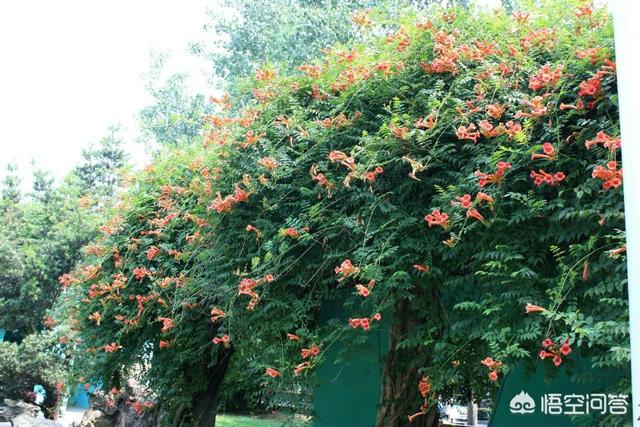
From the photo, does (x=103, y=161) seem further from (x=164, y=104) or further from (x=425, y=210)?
(x=425, y=210)

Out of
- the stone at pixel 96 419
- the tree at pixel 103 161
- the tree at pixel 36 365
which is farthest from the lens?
the tree at pixel 103 161

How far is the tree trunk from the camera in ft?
19.1

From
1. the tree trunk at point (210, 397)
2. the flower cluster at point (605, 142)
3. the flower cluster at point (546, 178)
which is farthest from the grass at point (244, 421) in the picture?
the flower cluster at point (605, 142)

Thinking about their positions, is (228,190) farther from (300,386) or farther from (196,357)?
(196,357)

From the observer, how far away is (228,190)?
4289 millimetres

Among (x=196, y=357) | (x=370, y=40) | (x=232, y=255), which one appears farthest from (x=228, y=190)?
(x=196, y=357)

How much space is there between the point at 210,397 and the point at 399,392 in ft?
8.12

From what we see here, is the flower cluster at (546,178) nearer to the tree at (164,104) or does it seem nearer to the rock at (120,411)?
the rock at (120,411)

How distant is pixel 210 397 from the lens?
231 inches

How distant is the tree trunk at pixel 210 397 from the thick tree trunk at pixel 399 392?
7.02 feet

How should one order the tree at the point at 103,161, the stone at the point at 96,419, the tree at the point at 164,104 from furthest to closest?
1. the tree at the point at 103,161
2. the tree at the point at 164,104
3. the stone at the point at 96,419

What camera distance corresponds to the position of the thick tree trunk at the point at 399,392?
3.88 meters

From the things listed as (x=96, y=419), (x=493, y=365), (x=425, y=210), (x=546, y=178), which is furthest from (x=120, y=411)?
(x=546, y=178)

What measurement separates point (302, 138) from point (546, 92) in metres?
1.41
